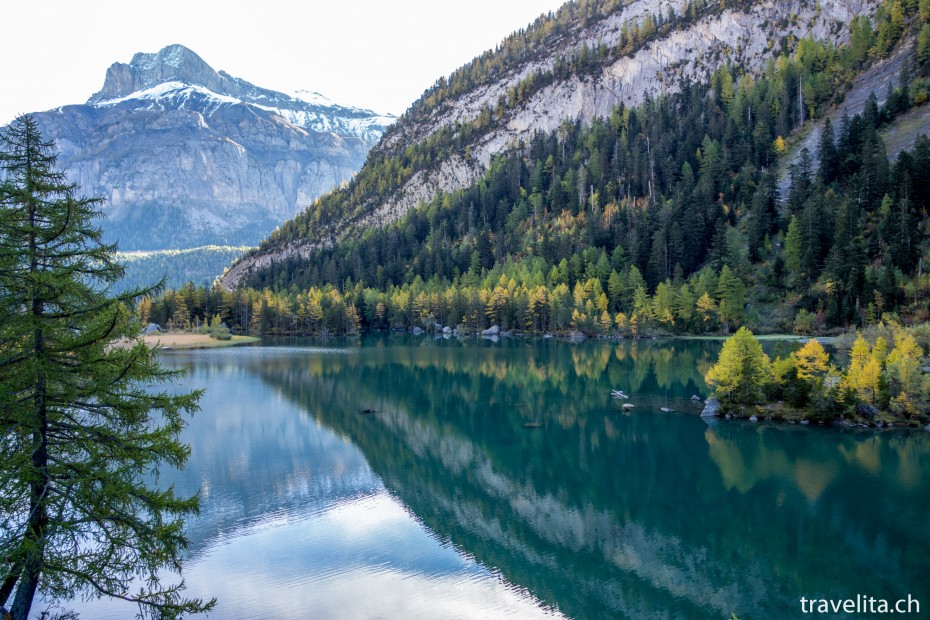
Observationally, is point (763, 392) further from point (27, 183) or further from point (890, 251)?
point (890, 251)

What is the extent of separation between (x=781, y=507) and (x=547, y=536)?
36.3ft

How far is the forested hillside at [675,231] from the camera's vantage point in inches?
3349

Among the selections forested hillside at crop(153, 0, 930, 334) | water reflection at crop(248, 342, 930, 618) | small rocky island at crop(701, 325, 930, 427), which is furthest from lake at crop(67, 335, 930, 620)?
forested hillside at crop(153, 0, 930, 334)

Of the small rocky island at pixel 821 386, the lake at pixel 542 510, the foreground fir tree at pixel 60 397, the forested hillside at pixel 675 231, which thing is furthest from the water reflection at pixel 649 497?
the forested hillside at pixel 675 231

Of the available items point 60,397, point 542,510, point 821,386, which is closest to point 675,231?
point 821,386

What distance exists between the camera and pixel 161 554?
547 inches

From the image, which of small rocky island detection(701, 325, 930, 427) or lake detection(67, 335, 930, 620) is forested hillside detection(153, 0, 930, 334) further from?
lake detection(67, 335, 930, 620)

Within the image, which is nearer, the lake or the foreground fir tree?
the foreground fir tree

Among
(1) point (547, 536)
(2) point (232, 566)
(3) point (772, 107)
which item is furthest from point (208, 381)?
(3) point (772, 107)

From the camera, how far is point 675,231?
115188mm

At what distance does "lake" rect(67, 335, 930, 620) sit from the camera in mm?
20281

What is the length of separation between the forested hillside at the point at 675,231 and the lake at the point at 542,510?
49.3 meters

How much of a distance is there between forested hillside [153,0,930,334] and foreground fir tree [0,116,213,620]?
81.0 metres

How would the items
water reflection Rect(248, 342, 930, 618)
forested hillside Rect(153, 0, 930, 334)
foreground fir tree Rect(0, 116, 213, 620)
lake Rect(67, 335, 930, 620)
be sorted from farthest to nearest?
forested hillside Rect(153, 0, 930, 334) < water reflection Rect(248, 342, 930, 618) < lake Rect(67, 335, 930, 620) < foreground fir tree Rect(0, 116, 213, 620)
